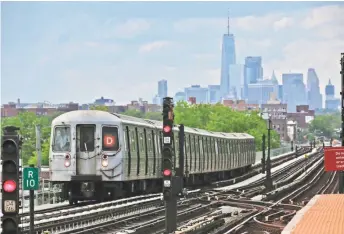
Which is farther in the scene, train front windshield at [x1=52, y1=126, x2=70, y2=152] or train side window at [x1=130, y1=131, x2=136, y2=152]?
train side window at [x1=130, y1=131, x2=136, y2=152]

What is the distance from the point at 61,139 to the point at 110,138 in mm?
1764

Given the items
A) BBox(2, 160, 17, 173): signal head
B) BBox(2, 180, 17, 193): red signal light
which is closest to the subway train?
BBox(2, 160, 17, 173): signal head

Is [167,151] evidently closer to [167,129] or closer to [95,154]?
[167,129]

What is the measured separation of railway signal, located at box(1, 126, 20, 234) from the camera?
1222 cm

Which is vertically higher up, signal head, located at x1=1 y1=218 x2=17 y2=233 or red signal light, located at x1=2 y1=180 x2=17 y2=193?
red signal light, located at x1=2 y1=180 x2=17 y2=193

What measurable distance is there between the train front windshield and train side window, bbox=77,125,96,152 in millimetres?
450

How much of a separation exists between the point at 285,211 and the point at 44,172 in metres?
19.6

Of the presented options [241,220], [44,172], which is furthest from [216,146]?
[241,220]

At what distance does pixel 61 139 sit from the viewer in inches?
1291

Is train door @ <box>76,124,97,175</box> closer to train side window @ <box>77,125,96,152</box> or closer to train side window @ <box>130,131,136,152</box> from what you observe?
train side window @ <box>77,125,96,152</box>

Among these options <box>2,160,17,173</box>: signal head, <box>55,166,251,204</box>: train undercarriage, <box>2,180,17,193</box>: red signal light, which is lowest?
<box>55,166,251,204</box>: train undercarriage

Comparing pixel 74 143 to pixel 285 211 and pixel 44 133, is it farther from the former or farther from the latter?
pixel 44 133

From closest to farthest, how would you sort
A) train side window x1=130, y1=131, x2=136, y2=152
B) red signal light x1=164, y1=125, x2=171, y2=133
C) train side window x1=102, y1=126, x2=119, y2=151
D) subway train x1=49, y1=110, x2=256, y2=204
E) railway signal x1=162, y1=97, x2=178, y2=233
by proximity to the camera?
railway signal x1=162, y1=97, x2=178, y2=233 → red signal light x1=164, y1=125, x2=171, y2=133 → subway train x1=49, y1=110, x2=256, y2=204 → train side window x1=102, y1=126, x2=119, y2=151 → train side window x1=130, y1=131, x2=136, y2=152

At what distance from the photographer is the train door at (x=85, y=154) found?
32.5 meters
